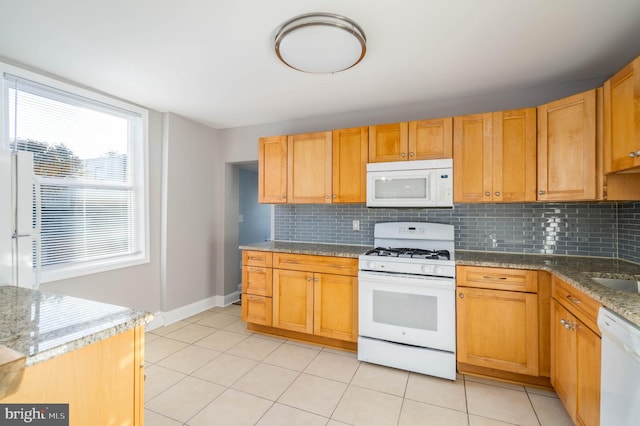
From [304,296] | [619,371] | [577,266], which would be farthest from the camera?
[304,296]

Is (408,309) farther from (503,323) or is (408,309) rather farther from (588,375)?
(588,375)

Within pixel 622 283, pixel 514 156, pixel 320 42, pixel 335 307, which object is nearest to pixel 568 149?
pixel 514 156

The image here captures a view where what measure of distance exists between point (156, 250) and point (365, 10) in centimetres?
323

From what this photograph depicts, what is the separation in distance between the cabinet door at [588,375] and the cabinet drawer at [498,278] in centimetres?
50

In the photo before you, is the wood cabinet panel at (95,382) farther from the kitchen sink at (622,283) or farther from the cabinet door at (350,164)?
the kitchen sink at (622,283)

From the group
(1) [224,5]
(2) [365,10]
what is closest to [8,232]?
(1) [224,5]

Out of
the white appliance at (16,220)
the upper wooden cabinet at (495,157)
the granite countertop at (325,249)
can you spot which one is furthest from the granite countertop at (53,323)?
the upper wooden cabinet at (495,157)

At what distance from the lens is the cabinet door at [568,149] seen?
2.11 m

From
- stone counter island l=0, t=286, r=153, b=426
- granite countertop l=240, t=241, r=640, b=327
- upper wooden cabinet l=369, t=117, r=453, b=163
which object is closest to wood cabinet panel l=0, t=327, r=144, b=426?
stone counter island l=0, t=286, r=153, b=426

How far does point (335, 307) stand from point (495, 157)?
197 cm

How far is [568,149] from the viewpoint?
87.9 inches

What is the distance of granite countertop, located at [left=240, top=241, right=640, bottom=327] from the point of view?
137 cm

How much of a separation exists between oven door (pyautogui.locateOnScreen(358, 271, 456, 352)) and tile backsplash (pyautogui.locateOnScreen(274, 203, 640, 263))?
74 centimetres

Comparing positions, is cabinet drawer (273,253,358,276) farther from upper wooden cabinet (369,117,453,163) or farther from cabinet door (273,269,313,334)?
upper wooden cabinet (369,117,453,163)
